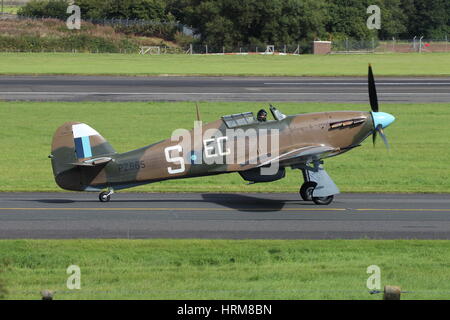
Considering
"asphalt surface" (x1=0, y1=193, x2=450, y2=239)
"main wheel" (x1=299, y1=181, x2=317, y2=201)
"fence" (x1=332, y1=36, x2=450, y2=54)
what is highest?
"fence" (x1=332, y1=36, x2=450, y2=54)

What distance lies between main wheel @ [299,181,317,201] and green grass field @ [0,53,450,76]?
147ft

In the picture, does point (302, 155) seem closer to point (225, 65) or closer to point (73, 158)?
point (73, 158)

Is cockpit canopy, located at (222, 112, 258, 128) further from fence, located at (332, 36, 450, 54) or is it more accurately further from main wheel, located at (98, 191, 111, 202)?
fence, located at (332, 36, 450, 54)

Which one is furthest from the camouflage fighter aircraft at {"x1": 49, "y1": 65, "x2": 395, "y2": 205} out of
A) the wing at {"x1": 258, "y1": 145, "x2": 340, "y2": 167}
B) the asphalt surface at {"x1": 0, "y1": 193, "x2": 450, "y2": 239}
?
the asphalt surface at {"x1": 0, "y1": 193, "x2": 450, "y2": 239}

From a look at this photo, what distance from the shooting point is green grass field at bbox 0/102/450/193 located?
26.0m

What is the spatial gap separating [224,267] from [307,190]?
23.3 ft

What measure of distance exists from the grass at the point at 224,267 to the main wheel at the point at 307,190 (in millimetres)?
4578

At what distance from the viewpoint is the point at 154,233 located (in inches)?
732

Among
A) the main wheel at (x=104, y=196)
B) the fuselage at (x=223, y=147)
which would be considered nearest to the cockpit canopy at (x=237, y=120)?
the fuselage at (x=223, y=147)

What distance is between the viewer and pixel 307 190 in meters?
22.5

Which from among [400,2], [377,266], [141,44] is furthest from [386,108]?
[400,2]

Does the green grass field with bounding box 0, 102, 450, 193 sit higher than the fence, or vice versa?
the fence

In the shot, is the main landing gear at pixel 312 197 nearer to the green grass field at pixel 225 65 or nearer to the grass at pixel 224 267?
the grass at pixel 224 267

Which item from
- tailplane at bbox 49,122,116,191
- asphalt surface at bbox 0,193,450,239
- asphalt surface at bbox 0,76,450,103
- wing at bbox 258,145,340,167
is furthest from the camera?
asphalt surface at bbox 0,76,450,103
